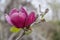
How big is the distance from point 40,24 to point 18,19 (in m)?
1.60

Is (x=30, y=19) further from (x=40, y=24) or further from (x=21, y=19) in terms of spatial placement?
(x=40, y=24)

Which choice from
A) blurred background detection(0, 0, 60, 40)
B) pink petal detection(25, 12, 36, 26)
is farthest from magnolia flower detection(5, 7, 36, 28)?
blurred background detection(0, 0, 60, 40)

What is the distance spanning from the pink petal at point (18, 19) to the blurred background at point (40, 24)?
1289 mm

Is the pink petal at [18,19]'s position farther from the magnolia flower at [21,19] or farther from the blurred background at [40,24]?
the blurred background at [40,24]

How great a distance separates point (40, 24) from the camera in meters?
2.00

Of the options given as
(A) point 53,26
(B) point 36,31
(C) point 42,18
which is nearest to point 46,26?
(A) point 53,26

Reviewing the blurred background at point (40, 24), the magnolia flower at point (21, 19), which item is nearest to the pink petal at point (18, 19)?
the magnolia flower at point (21, 19)

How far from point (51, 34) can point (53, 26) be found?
13cm

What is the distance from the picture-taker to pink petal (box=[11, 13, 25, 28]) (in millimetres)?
400

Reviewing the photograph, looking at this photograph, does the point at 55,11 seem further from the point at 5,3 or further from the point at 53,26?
the point at 5,3

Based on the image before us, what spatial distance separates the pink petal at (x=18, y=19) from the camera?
40 cm

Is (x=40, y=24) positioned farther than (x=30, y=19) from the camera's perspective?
Yes

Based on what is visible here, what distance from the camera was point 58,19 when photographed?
107 inches

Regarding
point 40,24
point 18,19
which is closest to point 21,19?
point 18,19
